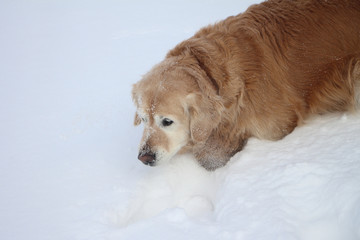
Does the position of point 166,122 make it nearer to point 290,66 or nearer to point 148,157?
point 148,157

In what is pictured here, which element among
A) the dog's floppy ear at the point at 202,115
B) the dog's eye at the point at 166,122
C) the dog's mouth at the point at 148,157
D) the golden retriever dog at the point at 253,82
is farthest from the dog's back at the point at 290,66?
the dog's mouth at the point at 148,157

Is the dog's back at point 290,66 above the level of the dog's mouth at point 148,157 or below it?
above

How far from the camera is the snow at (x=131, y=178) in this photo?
1788mm

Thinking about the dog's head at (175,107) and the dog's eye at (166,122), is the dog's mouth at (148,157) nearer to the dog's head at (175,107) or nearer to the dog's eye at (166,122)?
the dog's head at (175,107)

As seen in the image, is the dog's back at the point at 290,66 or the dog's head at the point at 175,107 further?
the dog's back at the point at 290,66

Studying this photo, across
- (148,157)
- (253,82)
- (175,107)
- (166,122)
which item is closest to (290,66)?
(253,82)

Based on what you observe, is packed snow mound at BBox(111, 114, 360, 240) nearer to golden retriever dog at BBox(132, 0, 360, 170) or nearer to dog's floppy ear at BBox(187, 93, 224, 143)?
golden retriever dog at BBox(132, 0, 360, 170)

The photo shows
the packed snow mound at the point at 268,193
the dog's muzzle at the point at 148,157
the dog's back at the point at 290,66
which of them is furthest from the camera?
the dog's back at the point at 290,66

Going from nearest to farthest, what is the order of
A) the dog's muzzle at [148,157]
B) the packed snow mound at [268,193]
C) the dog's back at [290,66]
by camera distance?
the packed snow mound at [268,193]
the dog's muzzle at [148,157]
the dog's back at [290,66]

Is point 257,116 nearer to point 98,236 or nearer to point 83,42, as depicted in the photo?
point 98,236

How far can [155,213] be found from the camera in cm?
222

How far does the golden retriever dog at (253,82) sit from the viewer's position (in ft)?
8.34

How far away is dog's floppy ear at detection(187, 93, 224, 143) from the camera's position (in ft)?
8.23

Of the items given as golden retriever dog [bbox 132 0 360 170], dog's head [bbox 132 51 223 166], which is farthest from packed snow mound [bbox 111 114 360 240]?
dog's head [bbox 132 51 223 166]
